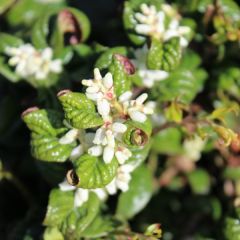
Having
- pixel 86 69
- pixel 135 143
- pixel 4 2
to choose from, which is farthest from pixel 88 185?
pixel 4 2

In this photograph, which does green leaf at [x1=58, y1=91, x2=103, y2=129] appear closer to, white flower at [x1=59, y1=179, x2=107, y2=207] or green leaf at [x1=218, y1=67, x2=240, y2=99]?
white flower at [x1=59, y1=179, x2=107, y2=207]

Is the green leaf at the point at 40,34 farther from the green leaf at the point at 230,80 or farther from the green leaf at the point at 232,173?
the green leaf at the point at 232,173

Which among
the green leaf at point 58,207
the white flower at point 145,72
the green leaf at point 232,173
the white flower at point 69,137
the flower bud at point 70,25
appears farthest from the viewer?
the green leaf at point 232,173

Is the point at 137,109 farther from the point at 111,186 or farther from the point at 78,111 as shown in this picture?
the point at 111,186

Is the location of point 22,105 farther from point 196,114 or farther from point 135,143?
point 135,143

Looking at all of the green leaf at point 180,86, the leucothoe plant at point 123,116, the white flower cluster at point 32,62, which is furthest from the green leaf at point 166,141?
the white flower cluster at point 32,62

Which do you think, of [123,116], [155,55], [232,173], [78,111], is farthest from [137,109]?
[232,173]
